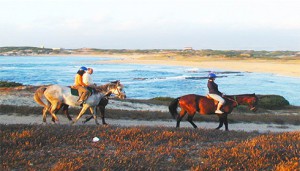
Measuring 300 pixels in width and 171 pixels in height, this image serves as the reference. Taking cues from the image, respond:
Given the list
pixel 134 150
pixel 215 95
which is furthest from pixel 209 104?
pixel 134 150

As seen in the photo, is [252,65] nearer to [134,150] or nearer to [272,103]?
[272,103]

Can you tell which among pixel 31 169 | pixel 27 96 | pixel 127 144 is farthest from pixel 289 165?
pixel 27 96

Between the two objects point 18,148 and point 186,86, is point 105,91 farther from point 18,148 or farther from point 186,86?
point 186,86

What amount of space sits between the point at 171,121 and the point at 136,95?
22.6m

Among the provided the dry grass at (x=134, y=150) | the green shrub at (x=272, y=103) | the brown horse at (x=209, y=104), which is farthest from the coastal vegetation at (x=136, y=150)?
the green shrub at (x=272, y=103)

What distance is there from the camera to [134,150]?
8.91 metres

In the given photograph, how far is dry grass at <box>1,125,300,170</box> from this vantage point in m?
7.76

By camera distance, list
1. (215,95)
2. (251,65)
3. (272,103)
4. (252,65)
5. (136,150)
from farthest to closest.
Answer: (251,65), (252,65), (272,103), (215,95), (136,150)

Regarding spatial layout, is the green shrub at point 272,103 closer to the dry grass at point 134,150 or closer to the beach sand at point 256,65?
the dry grass at point 134,150

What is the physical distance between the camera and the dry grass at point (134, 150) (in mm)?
7762

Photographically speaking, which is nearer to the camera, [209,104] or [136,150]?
[136,150]

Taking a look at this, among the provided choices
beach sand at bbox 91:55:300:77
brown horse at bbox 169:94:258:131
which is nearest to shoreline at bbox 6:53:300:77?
beach sand at bbox 91:55:300:77

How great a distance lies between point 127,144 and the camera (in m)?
9.34

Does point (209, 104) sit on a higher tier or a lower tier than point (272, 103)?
higher
